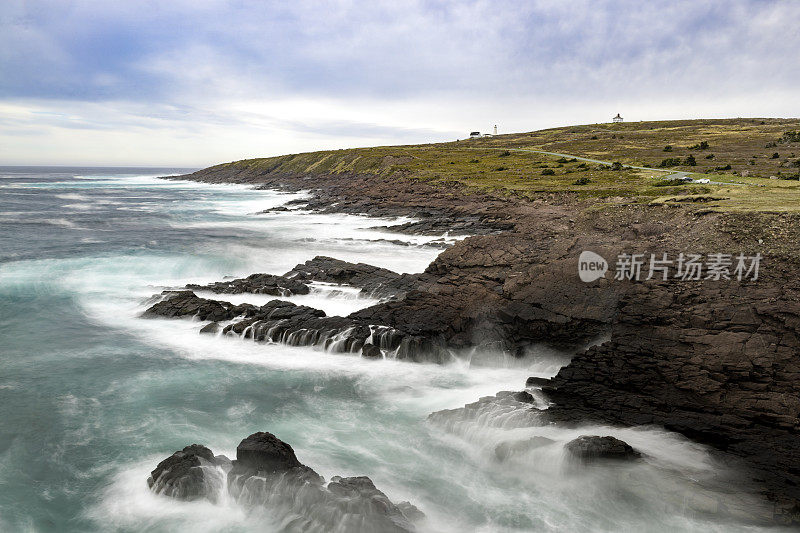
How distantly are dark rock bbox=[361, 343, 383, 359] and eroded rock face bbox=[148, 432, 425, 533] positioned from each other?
7.09 meters

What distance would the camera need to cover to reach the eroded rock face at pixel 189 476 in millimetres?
11133

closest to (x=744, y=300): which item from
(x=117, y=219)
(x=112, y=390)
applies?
(x=112, y=390)

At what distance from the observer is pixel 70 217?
64562 millimetres

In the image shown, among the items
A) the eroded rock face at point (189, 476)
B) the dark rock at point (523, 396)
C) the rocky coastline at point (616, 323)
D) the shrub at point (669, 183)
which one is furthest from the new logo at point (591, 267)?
the shrub at point (669, 183)

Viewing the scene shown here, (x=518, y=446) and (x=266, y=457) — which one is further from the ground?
(x=266, y=457)

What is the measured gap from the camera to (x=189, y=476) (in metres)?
11.2

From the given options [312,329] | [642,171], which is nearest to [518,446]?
[312,329]

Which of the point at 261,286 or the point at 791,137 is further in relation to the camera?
the point at 791,137

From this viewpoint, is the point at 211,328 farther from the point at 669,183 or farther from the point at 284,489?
the point at 669,183

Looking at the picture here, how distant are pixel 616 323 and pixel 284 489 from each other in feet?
40.0

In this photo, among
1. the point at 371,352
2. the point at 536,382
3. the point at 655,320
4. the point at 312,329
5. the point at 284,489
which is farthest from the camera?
the point at 312,329

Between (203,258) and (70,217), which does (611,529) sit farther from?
(70,217)

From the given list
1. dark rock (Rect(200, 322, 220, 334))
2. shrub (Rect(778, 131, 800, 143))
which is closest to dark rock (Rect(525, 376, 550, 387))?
dark rock (Rect(200, 322, 220, 334))

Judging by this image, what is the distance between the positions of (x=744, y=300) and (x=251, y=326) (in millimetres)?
18900
